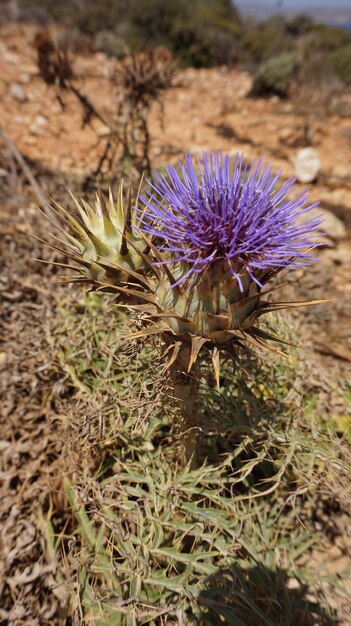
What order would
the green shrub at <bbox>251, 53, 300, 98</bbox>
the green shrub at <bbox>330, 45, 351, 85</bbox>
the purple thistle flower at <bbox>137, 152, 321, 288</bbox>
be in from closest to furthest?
the purple thistle flower at <bbox>137, 152, 321, 288</bbox>
the green shrub at <bbox>251, 53, 300, 98</bbox>
the green shrub at <bbox>330, 45, 351, 85</bbox>

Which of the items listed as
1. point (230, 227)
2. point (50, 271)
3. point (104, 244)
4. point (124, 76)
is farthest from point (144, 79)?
point (230, 227)

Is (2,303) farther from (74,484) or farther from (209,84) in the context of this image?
(209,84)

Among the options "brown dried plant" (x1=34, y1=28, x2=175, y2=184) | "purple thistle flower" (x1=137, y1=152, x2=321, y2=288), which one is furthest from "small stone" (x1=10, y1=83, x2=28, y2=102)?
"purple thistle flower" (x1=137, y1=152, x2=321, y2=288)

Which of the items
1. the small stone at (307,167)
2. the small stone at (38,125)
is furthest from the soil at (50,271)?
the small stone at (307,167)

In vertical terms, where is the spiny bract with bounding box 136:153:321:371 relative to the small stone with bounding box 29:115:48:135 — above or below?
below

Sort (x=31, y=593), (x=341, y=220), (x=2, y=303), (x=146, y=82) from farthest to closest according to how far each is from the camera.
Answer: (x=341, y=220) < (x=146, y=82) < (x=2, y=303) < (x=31, y=593)

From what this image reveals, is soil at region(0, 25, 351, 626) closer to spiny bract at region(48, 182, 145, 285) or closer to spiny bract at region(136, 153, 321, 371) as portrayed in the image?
spiny bract at region(48, 182, 145, 285)

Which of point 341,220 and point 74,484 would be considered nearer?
point 74,484

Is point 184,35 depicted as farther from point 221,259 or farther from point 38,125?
point 221,259

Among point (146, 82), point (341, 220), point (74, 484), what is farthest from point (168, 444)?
A: point (341, 220)
